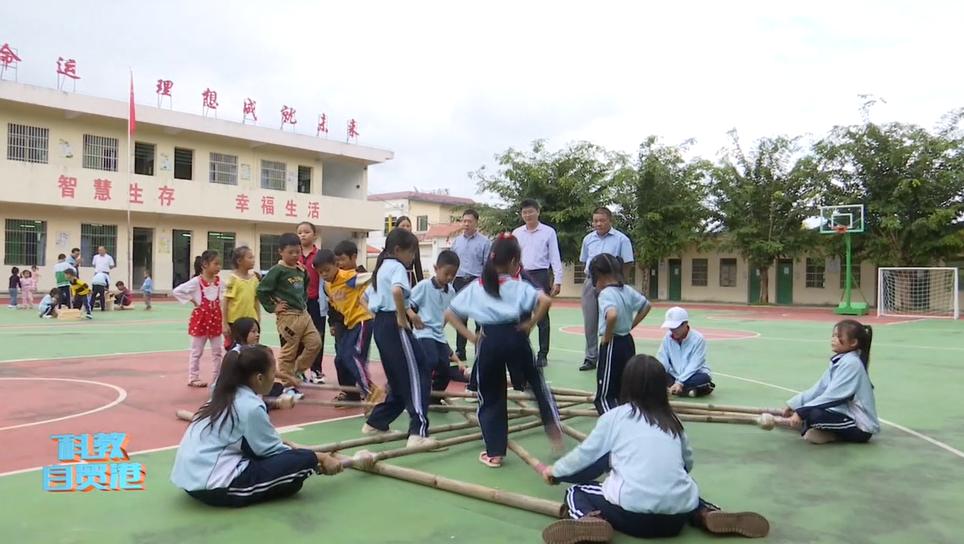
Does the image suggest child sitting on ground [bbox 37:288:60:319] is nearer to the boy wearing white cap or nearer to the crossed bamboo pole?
the crossed bamboo pole

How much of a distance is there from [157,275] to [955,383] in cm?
2496

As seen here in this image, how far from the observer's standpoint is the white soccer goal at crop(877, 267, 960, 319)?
72.5ft

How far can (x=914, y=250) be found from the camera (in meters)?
23.2

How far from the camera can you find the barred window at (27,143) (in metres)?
22.6

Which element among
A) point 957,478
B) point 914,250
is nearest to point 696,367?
point 957,478

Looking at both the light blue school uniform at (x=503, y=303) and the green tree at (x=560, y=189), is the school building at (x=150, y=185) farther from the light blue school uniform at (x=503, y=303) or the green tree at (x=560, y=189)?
the light blue school uniform at (x=503, y=303)

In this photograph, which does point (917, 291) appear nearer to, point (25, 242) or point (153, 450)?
point (153, 450)

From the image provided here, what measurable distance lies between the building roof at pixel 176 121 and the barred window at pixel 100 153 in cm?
68

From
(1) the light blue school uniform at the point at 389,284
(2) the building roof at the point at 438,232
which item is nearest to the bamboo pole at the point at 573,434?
(1) the light blue school uniform at the point at 389,284

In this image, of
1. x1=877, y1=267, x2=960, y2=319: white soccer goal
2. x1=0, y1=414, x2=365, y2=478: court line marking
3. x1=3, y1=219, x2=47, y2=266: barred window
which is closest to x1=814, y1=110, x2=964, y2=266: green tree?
x1=877, y1=267, x2=960, y2=319: white soccer goal

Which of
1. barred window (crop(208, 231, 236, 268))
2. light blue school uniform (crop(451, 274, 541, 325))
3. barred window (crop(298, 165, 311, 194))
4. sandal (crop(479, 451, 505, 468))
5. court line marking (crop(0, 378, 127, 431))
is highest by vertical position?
barred window (crop(298, 165, 311, 194))

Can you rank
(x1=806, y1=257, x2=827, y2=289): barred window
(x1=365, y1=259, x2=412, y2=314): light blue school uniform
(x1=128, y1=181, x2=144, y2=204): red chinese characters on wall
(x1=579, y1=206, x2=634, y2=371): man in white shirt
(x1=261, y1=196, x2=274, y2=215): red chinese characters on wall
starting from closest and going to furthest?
(x1=365, y1=259, x2=412, y2=314): light blue school uniform, (x1=579, y1=206, x2=634, y2=371): man in white shirt, (x1=128, y1=181, x2=144, y2=204): red chinese characters on wall, (x1=261, y1=196, x2=274, y2=215): red chinese characters on wall, (x1=806, y1=257, x2=827, y2=289): barred window

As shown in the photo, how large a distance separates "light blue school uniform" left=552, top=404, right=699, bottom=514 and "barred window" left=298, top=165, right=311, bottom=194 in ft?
92.7

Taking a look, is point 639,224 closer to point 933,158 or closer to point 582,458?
point 933,158
